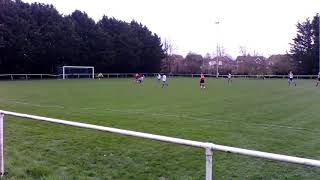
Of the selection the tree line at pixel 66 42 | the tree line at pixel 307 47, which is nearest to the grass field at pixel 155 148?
the tree line at pixel 66 42

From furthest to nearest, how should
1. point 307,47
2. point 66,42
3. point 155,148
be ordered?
point 307,47 < point 66,42 < point 155,148

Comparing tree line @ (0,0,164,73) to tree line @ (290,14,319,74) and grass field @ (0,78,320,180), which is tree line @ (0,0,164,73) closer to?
tree line @ (290,14,319,74)

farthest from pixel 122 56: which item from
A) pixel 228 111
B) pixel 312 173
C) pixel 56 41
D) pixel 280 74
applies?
pixel 312 173

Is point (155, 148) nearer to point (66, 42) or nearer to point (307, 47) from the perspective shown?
point (66, 42)

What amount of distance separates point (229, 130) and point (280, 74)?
80.6 m

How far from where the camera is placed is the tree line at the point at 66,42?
222 ft

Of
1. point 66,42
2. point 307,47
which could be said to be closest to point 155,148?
point 66,42

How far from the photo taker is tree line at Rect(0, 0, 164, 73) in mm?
67625

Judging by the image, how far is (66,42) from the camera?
75688 millimetres

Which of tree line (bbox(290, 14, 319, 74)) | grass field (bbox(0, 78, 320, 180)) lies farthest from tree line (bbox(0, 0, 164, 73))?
grass field (bbox(0, 78, 320, 180))

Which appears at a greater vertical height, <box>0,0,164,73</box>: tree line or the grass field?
<box>0,0,164,73</box>: tree line

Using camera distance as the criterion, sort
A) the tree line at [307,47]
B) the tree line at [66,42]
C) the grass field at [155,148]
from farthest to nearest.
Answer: the tree line at [307,47], the tree line at [66,42], the grass field at [155,148]

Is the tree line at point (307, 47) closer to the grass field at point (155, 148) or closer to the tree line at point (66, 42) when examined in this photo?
the tree line at point (66, 42)

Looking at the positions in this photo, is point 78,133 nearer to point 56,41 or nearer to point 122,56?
point 56,41
